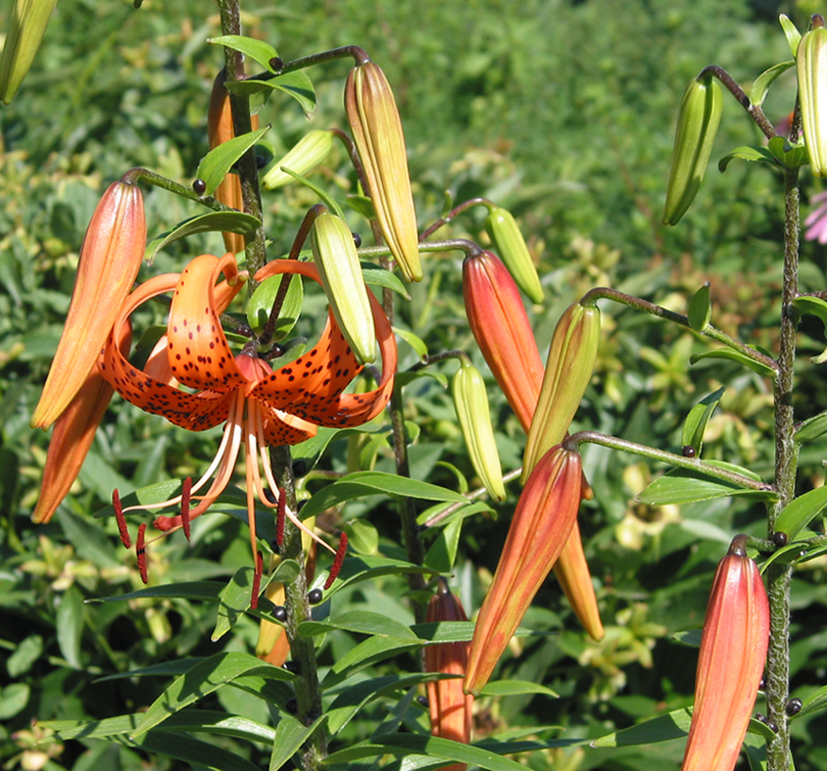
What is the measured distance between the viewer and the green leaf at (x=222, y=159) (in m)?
0.74

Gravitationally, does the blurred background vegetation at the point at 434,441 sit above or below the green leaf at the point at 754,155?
below

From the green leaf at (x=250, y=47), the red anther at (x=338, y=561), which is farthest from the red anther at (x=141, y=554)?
the green leaf at (x=250, y=47)

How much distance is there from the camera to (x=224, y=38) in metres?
0.74

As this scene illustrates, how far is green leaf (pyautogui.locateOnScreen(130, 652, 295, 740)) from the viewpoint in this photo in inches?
31.3

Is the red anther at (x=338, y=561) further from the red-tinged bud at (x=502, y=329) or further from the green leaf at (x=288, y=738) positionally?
the red-tinged bud at (x=502, y=329)

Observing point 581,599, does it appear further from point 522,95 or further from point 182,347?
point 522,95

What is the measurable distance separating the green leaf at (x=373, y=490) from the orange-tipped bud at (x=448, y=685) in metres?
0.22

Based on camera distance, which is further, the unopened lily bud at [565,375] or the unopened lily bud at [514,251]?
the unopened lily bud at [514,251]

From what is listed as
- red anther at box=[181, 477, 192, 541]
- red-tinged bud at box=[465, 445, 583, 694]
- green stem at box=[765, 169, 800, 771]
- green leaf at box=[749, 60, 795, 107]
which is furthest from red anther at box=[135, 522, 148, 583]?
green leaf at box=[749, 60, 795, 107]

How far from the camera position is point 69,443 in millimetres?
781

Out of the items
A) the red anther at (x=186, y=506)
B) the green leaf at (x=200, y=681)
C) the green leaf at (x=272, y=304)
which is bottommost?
the green leaf at (x=200, y=681)

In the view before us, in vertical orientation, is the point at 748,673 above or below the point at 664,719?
above

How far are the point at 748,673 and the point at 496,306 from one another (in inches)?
15.5

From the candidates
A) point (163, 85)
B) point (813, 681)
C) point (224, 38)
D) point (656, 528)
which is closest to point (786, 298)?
point (224, 38)
